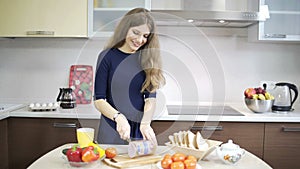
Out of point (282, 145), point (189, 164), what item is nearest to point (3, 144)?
point (189, 164)

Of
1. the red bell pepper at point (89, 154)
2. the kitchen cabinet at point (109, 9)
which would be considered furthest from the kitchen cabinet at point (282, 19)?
the red bell pepper at point (89, 154)

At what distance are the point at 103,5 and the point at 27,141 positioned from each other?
1.12m

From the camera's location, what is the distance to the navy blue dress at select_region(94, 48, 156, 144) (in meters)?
1.75

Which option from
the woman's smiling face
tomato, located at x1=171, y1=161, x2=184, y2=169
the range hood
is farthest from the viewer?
the range hood

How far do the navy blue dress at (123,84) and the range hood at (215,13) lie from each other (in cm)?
75

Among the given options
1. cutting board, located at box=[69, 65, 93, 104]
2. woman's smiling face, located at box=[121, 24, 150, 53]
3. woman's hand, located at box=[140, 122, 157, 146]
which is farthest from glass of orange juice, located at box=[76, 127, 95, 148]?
cutting board, located at box=[69, 65, 93, 104]

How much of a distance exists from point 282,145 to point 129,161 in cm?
143

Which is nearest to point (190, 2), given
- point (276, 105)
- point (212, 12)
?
point (212, 12)

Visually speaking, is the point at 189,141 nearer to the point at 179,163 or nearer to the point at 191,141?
the point at 191,141

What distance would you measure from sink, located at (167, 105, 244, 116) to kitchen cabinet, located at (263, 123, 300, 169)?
0.82 ft

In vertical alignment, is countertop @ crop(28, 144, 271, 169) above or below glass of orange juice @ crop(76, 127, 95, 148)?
below

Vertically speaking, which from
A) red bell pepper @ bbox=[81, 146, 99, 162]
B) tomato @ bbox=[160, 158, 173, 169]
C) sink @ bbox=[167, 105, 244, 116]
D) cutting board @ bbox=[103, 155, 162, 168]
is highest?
sink @ bbox=[167, 105, 244, 116]

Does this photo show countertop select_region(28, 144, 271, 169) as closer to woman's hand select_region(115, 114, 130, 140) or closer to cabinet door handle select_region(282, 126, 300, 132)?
woman's hand select_region(115, 114, 130, 140)

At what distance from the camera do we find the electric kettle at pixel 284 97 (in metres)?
2.53
